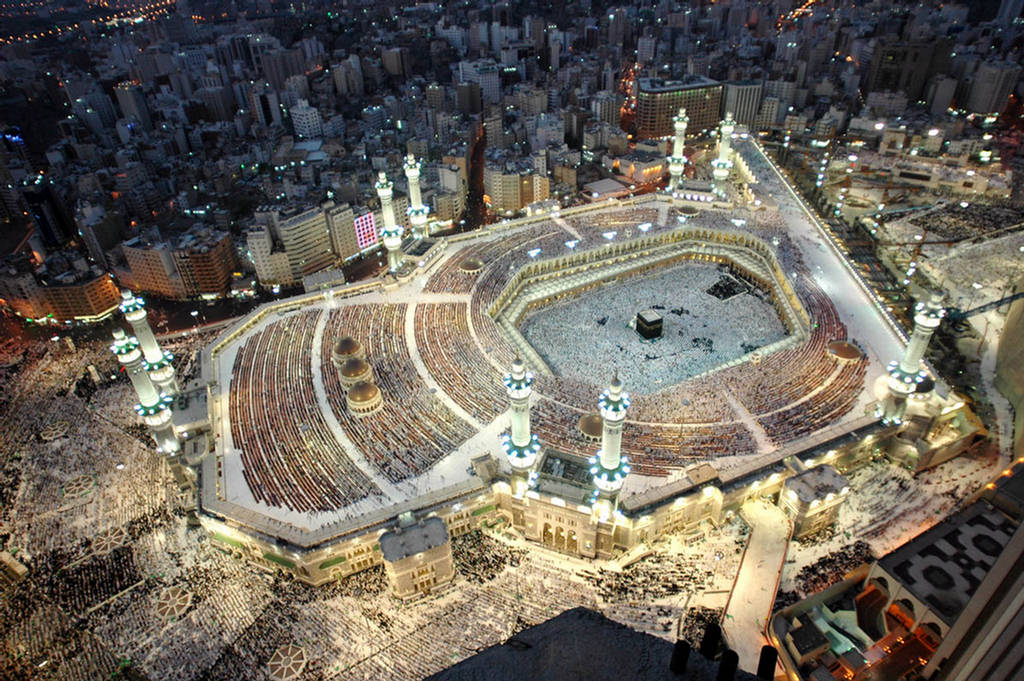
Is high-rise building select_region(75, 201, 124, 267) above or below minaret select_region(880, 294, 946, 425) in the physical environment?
below

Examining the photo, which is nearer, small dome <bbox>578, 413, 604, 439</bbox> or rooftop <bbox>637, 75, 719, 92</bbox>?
small dome <bbox>578, 413, 604, 439</bbox>

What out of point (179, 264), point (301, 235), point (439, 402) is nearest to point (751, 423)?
point (439, 402)

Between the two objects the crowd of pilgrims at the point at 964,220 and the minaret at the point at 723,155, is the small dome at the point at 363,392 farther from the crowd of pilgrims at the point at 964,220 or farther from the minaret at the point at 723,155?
the crowd of pilgrims at the point at 964,220

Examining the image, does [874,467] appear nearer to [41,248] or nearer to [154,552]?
[154,552]

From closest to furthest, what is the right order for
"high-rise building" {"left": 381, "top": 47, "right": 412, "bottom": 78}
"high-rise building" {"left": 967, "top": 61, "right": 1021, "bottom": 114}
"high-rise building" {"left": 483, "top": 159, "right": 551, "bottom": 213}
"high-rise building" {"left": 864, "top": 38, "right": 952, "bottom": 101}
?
"high-rise building" {"left": 483, "top": 159, "right": 551, "bottom": 213} < "high-rise building" {"left": 967, "top": 61, "right": 1021, "bottom": 114} < "high-rise building" {"left": 864, "top": 38, "right": 952, "bottom": 101} < "high-rise building" {"left": 381, "top": 47, "right": 412, "bottom": 78}

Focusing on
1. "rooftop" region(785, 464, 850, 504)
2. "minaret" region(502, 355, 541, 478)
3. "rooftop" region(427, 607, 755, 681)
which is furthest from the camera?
"minaret" region(502, 355, 541, 478)

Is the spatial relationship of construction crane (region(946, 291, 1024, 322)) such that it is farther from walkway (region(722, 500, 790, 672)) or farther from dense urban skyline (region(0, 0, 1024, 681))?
walkway (region(722, 500, 790, 672))

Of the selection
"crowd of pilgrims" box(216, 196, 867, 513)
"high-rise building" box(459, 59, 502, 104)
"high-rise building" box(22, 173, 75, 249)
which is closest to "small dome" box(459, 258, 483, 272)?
"crowd of pilgrims" box(216, 196, 867, 513)

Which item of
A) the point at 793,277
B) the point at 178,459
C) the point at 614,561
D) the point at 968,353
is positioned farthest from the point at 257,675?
the point at 968,353
